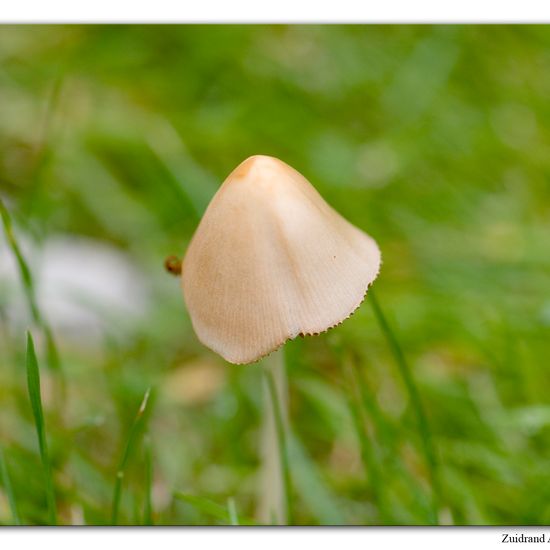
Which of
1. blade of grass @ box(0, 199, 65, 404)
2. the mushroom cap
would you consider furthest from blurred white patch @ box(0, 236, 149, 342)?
the mushroom cap

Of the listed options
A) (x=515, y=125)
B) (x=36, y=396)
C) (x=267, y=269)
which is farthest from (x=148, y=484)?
(x=515, y=125)

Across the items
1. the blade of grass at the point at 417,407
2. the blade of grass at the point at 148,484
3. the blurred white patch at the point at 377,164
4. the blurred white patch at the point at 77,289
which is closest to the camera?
the blade of grass at the point at 148,484

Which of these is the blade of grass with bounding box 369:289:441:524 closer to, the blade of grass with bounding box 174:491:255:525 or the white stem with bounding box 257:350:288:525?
the white stem with bounding box 257:350:288:525

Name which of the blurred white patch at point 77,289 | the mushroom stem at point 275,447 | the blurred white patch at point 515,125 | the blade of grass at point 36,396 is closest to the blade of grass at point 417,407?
the mushroom stem at point 275,447

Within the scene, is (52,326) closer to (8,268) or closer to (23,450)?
(8,268)

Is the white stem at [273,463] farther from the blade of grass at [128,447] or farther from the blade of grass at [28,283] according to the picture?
the blade of grass at [28,283]

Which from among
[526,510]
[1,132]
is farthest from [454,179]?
[1,132]

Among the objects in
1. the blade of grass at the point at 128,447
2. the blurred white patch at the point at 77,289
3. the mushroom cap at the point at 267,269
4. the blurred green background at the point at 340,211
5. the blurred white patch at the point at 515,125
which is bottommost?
the blurred white patch at the point at 77,289
